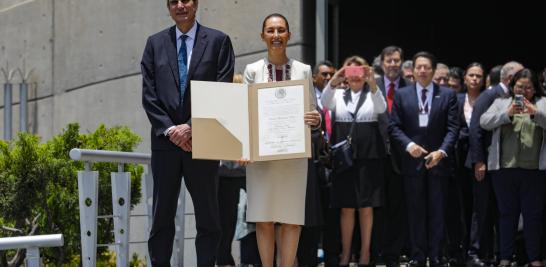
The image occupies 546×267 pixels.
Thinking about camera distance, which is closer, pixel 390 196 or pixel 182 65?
pixel 182 65

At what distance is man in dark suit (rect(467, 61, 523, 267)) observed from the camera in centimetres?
1004

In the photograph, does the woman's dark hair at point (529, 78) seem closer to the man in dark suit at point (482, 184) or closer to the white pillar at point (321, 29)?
the man in dark suit at point (482, 184)

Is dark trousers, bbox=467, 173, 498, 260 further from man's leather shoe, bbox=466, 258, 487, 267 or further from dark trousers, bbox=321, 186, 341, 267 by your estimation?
dark trousers, bbox=321, 186, 341, 267

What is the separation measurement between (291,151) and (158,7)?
614 cm

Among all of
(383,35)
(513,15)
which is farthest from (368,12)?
(513,15)

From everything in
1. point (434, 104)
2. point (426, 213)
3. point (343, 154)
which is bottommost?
point (426, 213)

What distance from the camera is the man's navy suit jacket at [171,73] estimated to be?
6840 mm

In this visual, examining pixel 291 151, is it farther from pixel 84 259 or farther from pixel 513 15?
pixel 513 15

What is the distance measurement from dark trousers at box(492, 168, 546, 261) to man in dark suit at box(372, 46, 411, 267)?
1057 mm

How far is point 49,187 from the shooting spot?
8.95m

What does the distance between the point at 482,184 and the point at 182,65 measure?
4.45 metres

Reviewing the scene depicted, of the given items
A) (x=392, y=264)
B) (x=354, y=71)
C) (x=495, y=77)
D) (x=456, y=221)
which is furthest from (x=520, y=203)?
(x=354, y=71)

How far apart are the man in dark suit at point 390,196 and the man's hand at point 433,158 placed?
0.39m

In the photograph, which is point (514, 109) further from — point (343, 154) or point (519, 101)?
point (343, 154)
